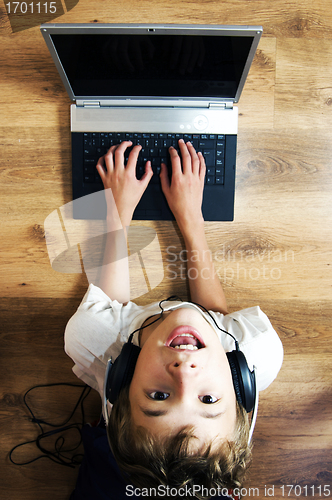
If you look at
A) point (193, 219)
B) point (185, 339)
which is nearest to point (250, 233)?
point (193, 219)

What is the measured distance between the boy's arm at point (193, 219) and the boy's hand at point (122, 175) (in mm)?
72

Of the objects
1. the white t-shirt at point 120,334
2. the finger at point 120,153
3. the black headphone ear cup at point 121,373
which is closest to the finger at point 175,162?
the finger at point 120,153

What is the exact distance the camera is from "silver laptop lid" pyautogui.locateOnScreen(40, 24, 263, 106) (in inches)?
24.5

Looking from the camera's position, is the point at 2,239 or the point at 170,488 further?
the point at 2,239

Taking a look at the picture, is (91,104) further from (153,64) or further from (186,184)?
(186,184)

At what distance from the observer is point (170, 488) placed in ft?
2.06

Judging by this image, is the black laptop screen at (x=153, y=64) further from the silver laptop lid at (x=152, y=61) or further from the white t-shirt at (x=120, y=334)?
the white t-shirt at (x=120, y=334)

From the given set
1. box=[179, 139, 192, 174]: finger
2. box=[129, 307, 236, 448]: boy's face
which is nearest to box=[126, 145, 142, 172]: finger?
box=[179, 139, 192, 174]: finger

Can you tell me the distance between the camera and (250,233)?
936mm

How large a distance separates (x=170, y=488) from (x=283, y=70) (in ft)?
3.59

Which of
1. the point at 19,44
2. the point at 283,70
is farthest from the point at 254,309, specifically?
the point at 19,44

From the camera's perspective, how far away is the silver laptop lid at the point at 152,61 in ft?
2.04

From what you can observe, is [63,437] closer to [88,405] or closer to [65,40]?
[88,405]

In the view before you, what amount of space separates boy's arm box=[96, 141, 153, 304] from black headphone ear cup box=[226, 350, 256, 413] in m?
0.36
